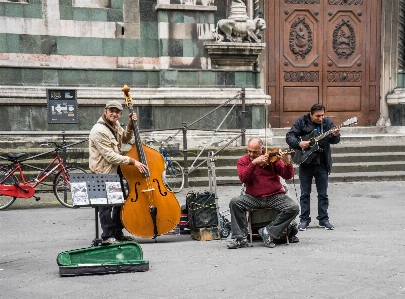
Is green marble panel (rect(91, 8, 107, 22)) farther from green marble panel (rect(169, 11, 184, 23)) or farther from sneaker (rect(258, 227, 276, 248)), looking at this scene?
sneaker (rect(258, 227, 276, 248))

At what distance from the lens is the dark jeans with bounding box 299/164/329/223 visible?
8624 millimetres

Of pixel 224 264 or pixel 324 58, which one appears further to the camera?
pixel 324 58

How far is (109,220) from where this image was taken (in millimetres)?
7723

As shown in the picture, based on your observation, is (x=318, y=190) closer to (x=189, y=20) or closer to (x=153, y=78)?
(x=153, y=78)

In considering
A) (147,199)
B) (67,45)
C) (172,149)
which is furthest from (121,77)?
(147,199)

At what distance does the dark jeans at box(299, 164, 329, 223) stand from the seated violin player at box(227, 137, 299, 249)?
1.01m

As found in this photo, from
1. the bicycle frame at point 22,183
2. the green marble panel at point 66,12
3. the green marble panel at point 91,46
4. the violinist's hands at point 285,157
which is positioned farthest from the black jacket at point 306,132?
the green marble panel at point 66,12

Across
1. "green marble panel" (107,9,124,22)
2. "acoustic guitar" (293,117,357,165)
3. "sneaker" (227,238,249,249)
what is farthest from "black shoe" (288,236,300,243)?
"green marble panel" (107,9,124,22)

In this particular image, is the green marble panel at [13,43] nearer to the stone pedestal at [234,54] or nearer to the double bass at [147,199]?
the stone pedestal at [234,54]

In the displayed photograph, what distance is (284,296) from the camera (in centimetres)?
527

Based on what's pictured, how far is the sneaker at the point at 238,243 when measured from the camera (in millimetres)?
7366

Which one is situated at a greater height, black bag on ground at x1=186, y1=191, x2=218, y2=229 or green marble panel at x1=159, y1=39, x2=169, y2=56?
green marble panel at x1=159, y1=39, x2=169, y2=56

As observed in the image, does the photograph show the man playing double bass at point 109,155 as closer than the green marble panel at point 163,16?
Yes

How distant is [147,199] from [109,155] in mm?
703
